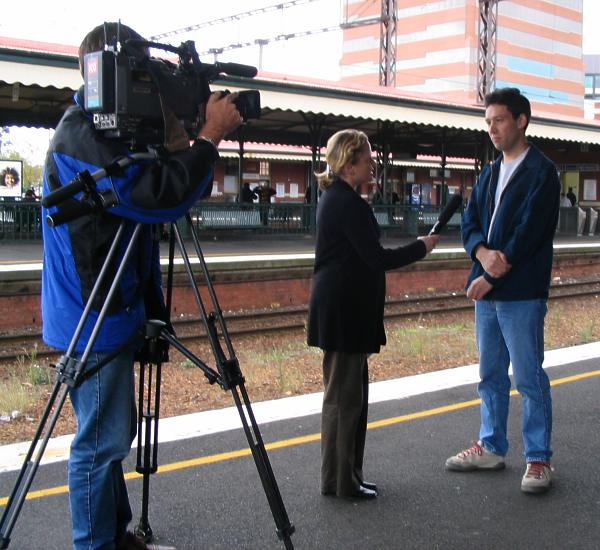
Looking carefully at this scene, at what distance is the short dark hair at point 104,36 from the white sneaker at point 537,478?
2925 mm

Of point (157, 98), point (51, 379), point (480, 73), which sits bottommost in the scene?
point (51, 379)

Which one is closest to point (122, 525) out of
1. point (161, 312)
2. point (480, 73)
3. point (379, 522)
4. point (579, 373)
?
point (161, 312)

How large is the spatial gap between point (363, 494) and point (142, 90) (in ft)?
7.82

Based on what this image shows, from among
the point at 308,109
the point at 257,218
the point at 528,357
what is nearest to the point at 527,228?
the point at 528,357

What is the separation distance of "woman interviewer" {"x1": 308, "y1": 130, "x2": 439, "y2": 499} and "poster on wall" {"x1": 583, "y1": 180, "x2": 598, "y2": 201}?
2979 cm

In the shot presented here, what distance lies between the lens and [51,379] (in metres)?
7.37

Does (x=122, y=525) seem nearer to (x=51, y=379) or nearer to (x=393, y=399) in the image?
(x=393, y=399)

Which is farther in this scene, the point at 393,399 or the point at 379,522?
the point at 393,399

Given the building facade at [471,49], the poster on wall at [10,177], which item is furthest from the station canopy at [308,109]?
the building facade at [471,49]

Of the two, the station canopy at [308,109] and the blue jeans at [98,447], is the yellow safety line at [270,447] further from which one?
the station canopy at [308,109]

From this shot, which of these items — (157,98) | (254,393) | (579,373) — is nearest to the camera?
(157,98)

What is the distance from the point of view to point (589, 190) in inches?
1251

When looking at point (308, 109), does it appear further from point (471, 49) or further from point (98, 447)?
point (471, 49)

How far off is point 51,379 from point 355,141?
453 cm
